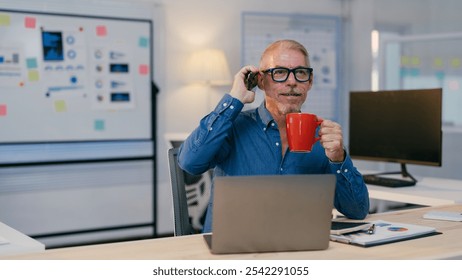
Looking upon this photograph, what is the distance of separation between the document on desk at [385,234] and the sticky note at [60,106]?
11.2 feet

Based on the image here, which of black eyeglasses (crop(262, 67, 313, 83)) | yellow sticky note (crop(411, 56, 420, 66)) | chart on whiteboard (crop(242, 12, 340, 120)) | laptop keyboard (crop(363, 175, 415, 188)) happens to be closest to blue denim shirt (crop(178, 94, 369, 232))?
black eyeglasses (crop(262, 67, 313, 83))

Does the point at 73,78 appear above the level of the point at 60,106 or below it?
above

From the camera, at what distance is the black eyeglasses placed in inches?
73.7

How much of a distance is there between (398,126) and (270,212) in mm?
1927

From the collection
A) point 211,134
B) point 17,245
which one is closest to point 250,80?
point 211,134

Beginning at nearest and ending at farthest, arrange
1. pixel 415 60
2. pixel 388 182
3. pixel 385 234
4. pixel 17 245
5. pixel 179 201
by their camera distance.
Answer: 1. pixel 385 234
2. pixel 17 245
3. pixel 179 201
4. pixel 388 182
5. pixel 415 60

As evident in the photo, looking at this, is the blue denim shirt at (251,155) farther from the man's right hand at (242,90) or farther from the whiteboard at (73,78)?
the whiteboard at (73,78)

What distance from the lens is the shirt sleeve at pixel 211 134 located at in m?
1.83

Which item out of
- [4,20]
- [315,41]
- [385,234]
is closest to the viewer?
[385,234]

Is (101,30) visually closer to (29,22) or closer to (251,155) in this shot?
(29,22)

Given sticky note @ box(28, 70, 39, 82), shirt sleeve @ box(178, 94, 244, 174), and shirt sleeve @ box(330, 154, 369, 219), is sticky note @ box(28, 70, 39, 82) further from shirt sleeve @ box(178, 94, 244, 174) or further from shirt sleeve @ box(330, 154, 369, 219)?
shirt sleeve @ box(330, 154, 369, 219)

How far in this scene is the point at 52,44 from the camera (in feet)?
14.8

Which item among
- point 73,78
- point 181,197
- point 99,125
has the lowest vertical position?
point 181,197

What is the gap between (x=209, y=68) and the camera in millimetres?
4883
